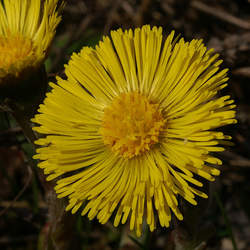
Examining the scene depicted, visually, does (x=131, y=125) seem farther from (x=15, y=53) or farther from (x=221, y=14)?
(x=221, y=14)

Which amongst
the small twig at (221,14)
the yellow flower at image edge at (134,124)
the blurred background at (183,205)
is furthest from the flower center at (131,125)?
the small twig at (221,14)

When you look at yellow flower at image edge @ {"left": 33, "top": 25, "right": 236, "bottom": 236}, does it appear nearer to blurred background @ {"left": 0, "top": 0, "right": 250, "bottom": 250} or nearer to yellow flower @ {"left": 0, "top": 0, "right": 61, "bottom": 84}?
yellow flower @ {"left": 0, "top": 0, "right": 61, "bottom": 84}

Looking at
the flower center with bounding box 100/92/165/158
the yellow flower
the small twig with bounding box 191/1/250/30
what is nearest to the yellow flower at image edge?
the flower center with bounding box 100/92/165/158

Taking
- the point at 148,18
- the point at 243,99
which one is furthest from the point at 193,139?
the point at 148,18

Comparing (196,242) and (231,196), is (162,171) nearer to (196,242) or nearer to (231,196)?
(196,242)

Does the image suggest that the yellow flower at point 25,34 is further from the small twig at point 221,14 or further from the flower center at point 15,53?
the small twig at point 221,14

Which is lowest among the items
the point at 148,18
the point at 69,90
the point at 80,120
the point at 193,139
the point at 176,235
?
the point at 176,235
